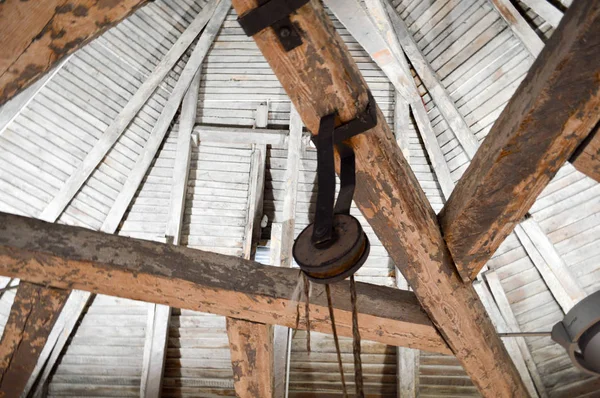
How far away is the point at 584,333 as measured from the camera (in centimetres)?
207

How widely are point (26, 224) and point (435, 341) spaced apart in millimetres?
1729

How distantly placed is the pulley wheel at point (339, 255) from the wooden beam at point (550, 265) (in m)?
3.04

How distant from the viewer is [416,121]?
14.8 feet

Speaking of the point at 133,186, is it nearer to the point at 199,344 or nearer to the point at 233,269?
the point at 199,344

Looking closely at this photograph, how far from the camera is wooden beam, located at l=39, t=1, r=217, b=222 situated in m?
4.23

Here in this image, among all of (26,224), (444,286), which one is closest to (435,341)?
(444,286)

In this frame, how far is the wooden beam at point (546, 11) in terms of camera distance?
12.1 ft

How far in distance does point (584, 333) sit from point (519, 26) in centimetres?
272

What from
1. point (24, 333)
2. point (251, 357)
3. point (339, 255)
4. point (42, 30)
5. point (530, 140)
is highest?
point (42, 30)

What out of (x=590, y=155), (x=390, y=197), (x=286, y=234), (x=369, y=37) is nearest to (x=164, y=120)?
(x=286, y=234)

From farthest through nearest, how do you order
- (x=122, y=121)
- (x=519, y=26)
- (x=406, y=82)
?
(x=122, y=121)
(x=406, y=82)
(x=519, y=26)

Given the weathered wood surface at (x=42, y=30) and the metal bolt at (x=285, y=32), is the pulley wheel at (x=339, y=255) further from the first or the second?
the weathered wood surface at (x=42, y=30)

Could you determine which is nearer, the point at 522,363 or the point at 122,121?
the point at 522,363

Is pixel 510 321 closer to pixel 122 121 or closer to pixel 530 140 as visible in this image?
pixel 530 140
